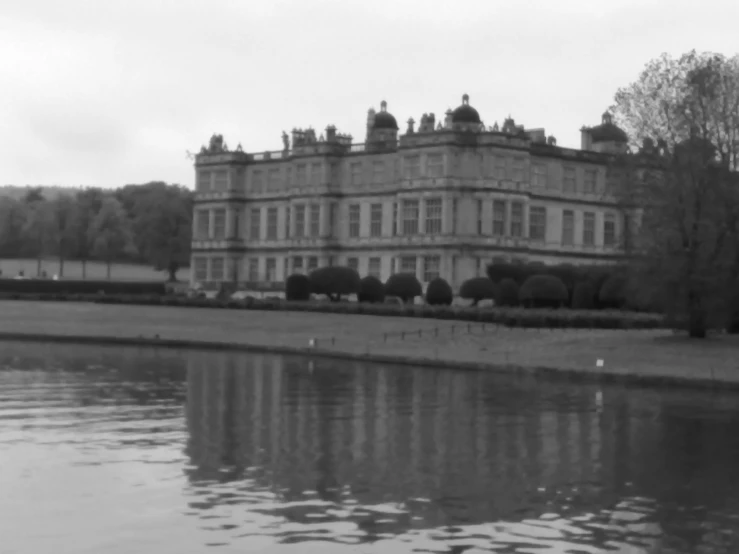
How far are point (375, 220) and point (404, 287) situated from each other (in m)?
11.2

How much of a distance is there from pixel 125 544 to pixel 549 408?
59.6 ft

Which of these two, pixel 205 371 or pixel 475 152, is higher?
pixel 475 152

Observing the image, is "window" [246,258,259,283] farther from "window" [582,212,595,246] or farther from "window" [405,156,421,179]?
"window" [582,212,595,246]

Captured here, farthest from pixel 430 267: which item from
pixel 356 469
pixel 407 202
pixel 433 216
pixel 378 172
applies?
pixel 356 469

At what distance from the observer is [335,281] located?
3068 inches

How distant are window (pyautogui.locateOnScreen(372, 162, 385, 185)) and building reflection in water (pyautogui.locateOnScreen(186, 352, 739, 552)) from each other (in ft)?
165

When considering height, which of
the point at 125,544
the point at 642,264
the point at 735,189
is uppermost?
the point at 735,189

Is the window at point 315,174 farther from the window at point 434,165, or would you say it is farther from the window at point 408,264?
the window at point 434,165

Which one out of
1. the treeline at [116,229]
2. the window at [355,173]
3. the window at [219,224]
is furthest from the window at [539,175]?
the treeline at [116,229]

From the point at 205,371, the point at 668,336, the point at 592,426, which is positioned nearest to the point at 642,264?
the point at 668,336

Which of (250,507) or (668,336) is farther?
(668,336)

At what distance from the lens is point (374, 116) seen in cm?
9381

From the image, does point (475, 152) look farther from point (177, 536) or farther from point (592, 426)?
point (177, 536)

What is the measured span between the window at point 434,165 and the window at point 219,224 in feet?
71.9
